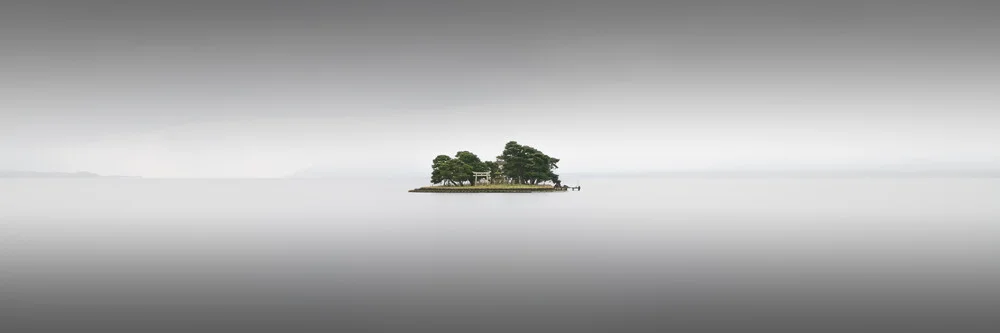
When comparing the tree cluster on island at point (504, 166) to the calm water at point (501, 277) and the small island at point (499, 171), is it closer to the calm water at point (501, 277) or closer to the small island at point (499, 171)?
the small island at point (499, 171)

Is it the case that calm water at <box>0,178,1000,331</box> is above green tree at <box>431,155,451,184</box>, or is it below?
below

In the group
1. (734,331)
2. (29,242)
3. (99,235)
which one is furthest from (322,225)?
(734,331)

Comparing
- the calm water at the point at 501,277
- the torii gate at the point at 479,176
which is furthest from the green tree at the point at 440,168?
the calm water at the point at 501,277

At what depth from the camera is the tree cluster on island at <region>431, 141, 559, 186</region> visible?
8119 cm

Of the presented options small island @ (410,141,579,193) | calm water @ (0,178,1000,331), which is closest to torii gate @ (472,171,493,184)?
small island @ (410,141,579,193)

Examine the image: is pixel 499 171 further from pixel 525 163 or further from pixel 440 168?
pixel 440 168

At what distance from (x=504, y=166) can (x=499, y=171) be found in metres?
2.21

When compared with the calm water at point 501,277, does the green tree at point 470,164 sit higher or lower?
higher

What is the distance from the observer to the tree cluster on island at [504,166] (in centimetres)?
8119

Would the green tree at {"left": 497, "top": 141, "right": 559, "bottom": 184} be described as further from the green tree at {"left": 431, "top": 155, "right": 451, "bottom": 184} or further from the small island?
the green tree at {"left": 431, "top": 155, "right": 451, "bottom": 184}

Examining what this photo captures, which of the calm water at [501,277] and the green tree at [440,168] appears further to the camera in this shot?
the green tree at [440,168]

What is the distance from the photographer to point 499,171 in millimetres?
85375

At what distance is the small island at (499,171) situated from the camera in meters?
80.8

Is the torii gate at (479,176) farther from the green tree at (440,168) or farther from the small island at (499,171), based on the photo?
the green tree at (440,168)
